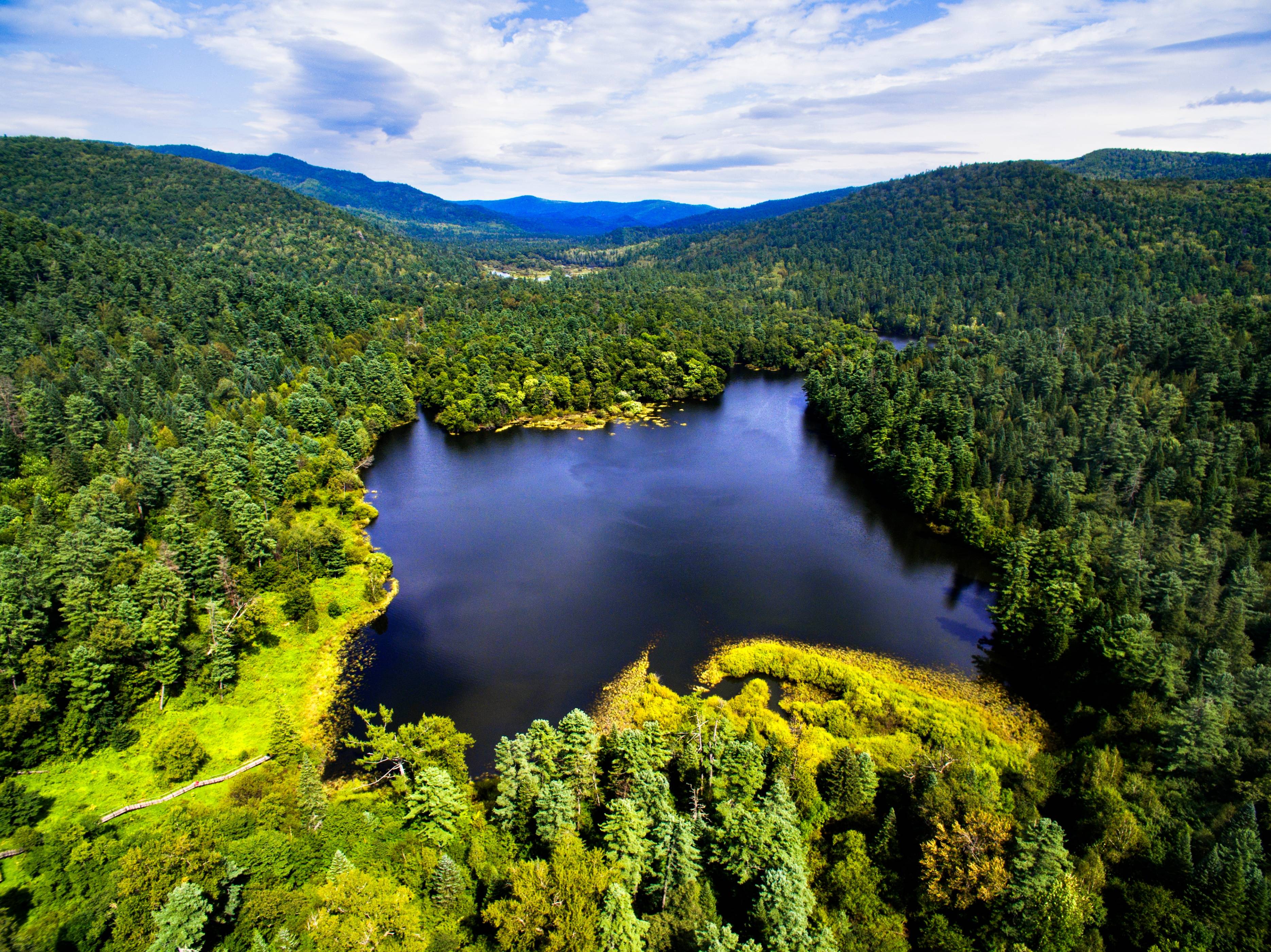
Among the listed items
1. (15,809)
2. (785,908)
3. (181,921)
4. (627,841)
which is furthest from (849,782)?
(15,809)

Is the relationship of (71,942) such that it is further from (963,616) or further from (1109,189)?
(1109,189)

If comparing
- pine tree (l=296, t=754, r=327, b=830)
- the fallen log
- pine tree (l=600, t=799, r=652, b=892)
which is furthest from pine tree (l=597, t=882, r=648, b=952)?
the fallen log

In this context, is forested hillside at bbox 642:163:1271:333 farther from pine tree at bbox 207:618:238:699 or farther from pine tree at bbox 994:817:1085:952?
pine tree at bbox 207:618:238:699

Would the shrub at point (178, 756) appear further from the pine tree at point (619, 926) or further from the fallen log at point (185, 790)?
the pine tree at point (619, 926)

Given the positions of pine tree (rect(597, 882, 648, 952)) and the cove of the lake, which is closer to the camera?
pine tree (rect(597, 882, 648, 952))

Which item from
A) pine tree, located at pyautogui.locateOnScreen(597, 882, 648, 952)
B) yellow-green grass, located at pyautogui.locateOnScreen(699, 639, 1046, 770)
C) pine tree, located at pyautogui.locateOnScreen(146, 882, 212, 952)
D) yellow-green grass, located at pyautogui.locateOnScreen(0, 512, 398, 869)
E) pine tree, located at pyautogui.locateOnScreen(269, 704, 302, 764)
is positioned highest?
pine tree, located at pyautogui.locateOnScreen(146, 882, 212, 952)

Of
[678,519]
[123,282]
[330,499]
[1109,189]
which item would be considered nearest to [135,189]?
[123,282]

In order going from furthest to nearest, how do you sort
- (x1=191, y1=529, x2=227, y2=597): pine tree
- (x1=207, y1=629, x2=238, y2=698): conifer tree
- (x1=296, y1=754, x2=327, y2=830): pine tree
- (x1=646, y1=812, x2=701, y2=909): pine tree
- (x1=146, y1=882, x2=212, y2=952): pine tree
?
(x1=191, y1=529, x2=227, y2=597): pine tree < (x1=207, y1=629, x2=238, y2=698): conifer tree < (x1=296, y1=754, x2=327, y2=830): pine tree < (x1=646, y1=812, x2=701, y2=909): pine tree < (x1=146, y1=882, x2=212, y2=952): pine tree
